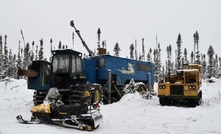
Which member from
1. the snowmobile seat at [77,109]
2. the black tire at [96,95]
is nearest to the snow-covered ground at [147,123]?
the snowmobile seat at [77,109]

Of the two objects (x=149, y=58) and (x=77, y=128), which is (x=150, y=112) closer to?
(x=77, y=128)

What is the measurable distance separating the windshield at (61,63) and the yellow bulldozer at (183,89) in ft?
18.9

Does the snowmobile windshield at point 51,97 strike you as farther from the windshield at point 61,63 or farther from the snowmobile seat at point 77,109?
the windshield at point 61,63

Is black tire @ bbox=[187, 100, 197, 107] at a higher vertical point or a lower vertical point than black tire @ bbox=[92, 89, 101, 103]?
lower

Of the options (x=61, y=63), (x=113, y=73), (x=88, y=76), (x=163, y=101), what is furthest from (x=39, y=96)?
(x=163, y=101)

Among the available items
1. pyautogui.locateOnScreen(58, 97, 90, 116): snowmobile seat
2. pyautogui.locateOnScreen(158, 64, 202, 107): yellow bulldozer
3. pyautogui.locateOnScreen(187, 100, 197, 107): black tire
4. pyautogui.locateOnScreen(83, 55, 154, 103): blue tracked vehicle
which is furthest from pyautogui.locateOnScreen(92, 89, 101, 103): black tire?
pyautogui.locateOnScreen(58, 97, 90, 116): snowmobile seat

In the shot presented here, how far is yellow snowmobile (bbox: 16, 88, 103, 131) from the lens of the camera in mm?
8555

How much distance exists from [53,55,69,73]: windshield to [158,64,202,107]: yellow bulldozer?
227 inches

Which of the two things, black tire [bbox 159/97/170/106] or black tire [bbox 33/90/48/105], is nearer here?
black tire [bbox 33/90/48/105]

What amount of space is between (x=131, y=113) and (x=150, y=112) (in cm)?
99

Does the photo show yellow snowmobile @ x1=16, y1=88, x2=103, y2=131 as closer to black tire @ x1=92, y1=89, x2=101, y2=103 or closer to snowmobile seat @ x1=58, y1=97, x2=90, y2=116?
snowmobile seat @ x1=58, y1=97, x2=90, y2=116

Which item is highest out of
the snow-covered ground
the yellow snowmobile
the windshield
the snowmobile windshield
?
the windshield

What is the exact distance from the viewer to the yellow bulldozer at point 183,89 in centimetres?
1480

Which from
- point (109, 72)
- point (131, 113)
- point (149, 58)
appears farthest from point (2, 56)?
point (131, 113)
